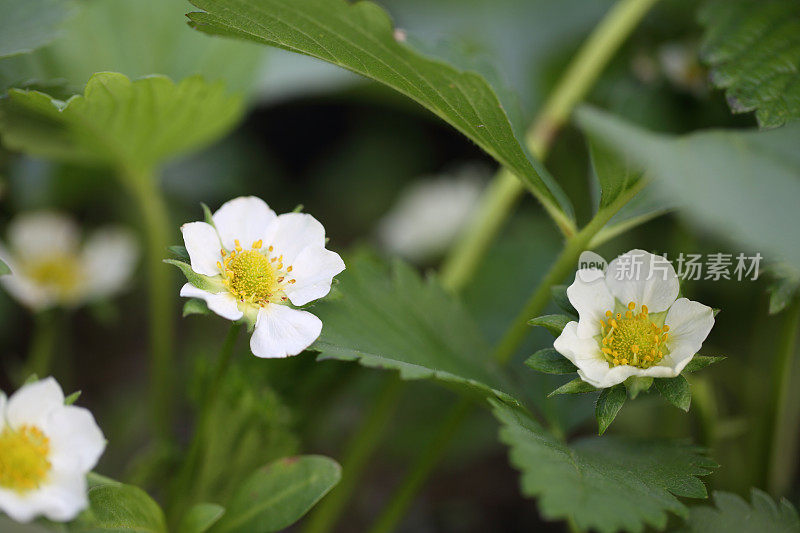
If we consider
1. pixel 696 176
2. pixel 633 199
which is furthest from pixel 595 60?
pixel 696 176

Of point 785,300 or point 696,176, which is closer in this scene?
point 696,176

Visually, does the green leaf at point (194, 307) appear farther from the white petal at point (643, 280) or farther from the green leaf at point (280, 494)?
the white petal at point (643, 280)

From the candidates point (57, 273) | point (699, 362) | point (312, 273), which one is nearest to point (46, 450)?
point (312, 273)

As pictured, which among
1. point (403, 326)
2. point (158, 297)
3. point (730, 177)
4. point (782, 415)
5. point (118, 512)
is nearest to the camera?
point (730, 177)

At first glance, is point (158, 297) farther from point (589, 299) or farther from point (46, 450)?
point (589, 299)

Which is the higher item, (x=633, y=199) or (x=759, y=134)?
(x=759, y=134)

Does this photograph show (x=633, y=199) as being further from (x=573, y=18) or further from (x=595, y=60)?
(x=573, y=18)

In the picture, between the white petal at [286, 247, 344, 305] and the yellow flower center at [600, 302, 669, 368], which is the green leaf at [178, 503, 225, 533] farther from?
the yellow flower center at [600, 302, 669, 368]

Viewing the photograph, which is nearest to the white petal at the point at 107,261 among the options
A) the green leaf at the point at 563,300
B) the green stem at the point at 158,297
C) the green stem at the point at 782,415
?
the green stem at the point at 158,297
